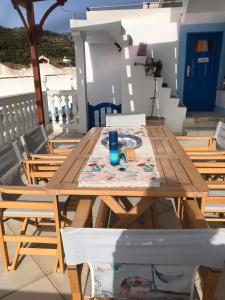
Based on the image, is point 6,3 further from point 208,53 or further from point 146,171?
point 208,53

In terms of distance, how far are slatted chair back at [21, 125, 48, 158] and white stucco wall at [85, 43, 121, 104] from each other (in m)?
5.22

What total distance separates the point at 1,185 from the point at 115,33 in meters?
4.79

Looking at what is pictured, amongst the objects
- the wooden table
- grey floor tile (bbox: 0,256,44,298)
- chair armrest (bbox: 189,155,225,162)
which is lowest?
grey floor tile (bbox: 0,256,44,298)

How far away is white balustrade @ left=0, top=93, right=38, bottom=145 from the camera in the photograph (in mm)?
4375

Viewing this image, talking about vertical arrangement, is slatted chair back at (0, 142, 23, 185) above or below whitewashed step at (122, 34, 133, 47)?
below

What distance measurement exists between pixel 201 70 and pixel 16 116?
16.4 feet

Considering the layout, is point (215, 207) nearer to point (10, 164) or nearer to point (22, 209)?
point (22, 209)

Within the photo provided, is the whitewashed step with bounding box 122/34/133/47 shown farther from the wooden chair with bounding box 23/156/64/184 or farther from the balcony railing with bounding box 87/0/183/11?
the wooden chair with bounding box 23/156/64/184

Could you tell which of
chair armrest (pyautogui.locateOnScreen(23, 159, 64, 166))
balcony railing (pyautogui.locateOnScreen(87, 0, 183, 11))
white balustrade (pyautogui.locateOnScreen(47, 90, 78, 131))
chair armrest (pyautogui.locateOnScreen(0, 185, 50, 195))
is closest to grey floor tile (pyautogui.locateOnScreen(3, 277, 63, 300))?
chair armrest (pyautogui.locateOnScreen(0, 185, 50, 195))

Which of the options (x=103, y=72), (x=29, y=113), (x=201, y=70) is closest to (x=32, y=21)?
(x=29, y=113)

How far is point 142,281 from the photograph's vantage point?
1015 millimetres

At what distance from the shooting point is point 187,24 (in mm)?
6320

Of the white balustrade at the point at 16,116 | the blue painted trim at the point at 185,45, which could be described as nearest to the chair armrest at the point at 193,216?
the white balustrade at the point at 16,116

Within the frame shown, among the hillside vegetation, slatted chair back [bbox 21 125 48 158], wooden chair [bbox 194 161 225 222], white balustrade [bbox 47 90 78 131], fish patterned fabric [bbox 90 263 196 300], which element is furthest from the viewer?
the hillside vegetation
